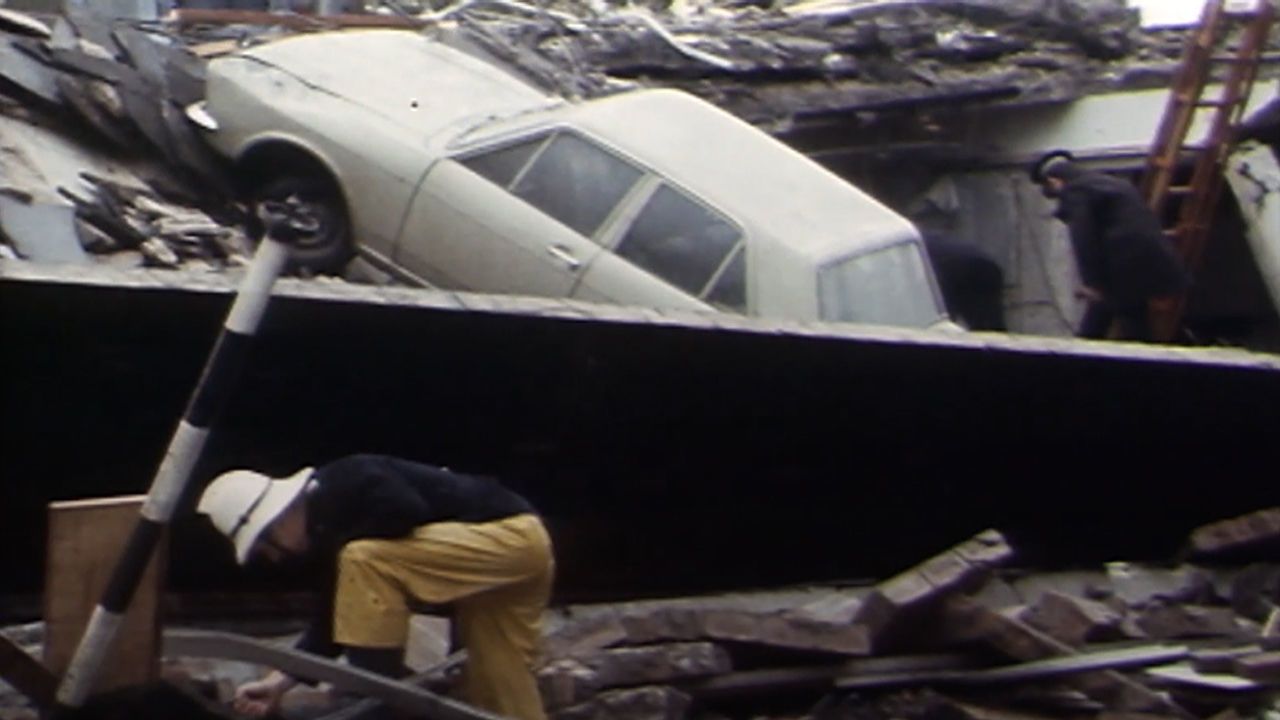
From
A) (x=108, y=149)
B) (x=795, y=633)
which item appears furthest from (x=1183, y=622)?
(x=108, y=149)

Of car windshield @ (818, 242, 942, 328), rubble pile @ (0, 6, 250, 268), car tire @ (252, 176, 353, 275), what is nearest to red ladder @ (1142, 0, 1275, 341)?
car windshield @ (818, 242, 942, 328)

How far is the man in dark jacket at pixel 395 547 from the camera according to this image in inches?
253

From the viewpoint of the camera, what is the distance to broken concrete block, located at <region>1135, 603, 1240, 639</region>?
349 inches

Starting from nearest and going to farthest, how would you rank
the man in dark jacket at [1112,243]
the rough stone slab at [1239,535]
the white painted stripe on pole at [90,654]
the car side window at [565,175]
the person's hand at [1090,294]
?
the white painted stripe on pole at [90,654]
the rough stone slab at [1239,535]
the car side window at [565,175]
the man in dark jacket at [1112,243]
the person's hand at [1090,294]

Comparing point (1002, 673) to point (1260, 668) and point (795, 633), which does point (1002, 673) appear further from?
point (1260, 668)

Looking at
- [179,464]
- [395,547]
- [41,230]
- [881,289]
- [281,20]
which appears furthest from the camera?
[281,20]

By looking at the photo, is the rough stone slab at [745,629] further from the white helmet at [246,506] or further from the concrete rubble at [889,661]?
the white helmet at [246,506]

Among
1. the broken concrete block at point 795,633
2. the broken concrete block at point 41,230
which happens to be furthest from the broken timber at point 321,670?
the broken concrete block at point 41,230

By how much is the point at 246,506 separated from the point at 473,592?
0.69 metres

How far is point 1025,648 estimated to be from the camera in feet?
26.5

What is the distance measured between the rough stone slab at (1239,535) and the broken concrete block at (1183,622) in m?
0.42

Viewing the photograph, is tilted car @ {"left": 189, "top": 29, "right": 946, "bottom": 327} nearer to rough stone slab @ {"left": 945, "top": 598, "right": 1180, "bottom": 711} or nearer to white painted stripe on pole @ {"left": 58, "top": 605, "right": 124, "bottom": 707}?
rough stone slab @ {"left": 945, "top": 598, "right": 1180, "bottom": 711}

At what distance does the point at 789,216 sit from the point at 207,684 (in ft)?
19.5

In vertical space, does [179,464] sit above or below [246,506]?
above
